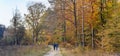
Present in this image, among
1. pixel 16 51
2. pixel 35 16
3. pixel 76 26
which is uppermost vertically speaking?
pixel 35 16

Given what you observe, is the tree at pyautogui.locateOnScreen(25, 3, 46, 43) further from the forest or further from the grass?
the grass

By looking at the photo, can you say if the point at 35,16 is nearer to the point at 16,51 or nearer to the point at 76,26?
the point at 76,26

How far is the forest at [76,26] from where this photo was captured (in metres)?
27.9

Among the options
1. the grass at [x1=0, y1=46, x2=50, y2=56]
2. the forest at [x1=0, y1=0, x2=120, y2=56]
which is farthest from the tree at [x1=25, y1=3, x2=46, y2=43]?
the grass at [x1=0, y1=46, x2=50, y2=56]

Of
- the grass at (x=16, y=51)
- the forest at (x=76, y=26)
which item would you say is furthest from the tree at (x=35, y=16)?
the grass at (x=16, y=51)

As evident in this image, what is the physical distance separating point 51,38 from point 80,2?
67.6ft

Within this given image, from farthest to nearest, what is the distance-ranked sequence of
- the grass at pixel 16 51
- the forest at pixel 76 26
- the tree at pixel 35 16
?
the tree at pixel 35 16, the forest at pixel 76 26, the grass at pixel 16 51

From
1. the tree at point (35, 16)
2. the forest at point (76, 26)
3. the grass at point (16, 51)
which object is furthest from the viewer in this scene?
the tree at point (35, 16)

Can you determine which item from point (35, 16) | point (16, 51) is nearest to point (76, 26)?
point (16, 51)

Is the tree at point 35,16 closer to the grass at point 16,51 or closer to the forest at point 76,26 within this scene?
the forest at point 76,26

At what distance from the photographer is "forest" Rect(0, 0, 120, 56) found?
2785 centimetres

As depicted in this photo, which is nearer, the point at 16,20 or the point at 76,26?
the point at 76,26

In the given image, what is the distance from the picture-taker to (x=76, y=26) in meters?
36.9

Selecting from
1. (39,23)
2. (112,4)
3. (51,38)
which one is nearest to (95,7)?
(112,4)
